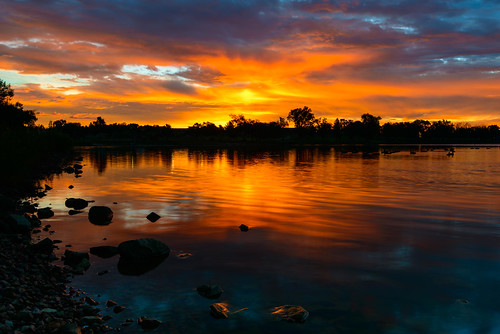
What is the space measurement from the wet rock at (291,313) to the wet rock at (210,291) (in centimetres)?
181

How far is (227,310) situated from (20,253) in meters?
8.23

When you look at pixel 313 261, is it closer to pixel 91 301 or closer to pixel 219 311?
pixel 219 311

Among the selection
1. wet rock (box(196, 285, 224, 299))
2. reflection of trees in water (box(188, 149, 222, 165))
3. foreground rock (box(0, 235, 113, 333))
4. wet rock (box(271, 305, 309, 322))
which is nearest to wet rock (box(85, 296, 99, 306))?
foreground rock (box(0, 235, 113, 333))

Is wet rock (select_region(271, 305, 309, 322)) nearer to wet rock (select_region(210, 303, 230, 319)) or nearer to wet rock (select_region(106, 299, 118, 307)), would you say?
wet rock (select_region(210, 303, 230, 319))

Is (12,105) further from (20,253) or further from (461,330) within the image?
(461,330)

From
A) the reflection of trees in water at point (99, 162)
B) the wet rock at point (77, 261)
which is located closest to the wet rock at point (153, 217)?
the wet rock at point (77, 261)

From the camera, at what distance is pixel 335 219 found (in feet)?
68.8

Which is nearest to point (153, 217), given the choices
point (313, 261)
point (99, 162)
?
point (313, 261)

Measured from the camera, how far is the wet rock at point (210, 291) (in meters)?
10.9

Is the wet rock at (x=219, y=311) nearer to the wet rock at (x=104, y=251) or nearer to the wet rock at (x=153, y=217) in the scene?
the wet rock at (x=104, y=251)

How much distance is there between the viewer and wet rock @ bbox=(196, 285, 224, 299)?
1086 cm

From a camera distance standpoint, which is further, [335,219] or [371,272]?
[335,219]

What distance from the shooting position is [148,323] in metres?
9.20

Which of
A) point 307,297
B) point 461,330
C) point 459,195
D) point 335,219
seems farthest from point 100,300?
point 459,195
